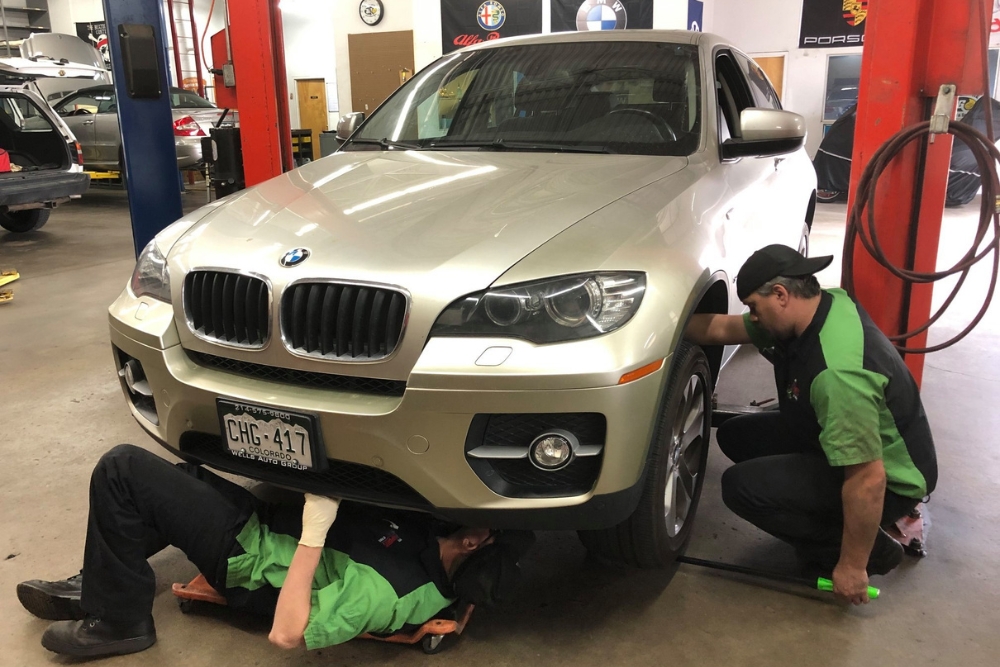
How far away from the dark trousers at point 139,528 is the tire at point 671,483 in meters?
0.90

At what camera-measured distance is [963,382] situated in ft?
12.2

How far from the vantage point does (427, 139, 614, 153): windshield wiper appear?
2.49 metres

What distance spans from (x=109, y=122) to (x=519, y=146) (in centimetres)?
904

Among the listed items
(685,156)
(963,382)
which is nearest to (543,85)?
(685,156)

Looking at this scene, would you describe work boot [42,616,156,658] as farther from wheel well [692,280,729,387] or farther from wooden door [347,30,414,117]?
wooden door [347,30,414,117]

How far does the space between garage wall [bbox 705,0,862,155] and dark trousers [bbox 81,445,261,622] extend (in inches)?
449

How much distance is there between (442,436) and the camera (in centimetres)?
163

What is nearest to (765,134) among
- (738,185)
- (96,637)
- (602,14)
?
(738,185)

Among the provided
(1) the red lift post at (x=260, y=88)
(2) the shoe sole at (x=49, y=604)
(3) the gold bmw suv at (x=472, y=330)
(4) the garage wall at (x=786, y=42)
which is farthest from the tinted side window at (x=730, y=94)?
(4) the garage wall at (x=786, y=42)

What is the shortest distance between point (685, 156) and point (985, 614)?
146 cm

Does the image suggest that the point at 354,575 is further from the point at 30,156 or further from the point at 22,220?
the point at 22,220

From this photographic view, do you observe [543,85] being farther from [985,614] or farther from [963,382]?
[963,382]

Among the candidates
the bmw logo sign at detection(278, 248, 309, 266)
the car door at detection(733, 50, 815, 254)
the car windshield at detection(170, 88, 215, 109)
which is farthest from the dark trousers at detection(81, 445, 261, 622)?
the car windshield at detection(170, 88, 215, 109)

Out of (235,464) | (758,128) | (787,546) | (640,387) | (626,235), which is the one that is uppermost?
(758,128)
